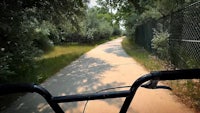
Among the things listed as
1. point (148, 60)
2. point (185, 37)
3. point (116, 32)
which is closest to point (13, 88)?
point (185, 37)

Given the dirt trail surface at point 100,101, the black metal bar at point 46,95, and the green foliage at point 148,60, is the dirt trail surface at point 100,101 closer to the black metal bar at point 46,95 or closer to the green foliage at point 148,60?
the green foliage at point 148,60

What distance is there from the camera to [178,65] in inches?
410

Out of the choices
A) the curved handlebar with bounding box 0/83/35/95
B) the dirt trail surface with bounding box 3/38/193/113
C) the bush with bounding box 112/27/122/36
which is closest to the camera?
the curved handlebar with bounding box 0/83/35/95

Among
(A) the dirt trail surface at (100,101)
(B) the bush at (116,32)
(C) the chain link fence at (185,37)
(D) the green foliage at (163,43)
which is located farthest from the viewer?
(B) the bush at (116,32)

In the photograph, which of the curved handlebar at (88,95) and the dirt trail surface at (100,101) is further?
the dirt trail surface at (100,101)

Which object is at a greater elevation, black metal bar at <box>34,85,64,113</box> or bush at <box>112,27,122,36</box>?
black metal bar at <box>34,85,64,113</box>

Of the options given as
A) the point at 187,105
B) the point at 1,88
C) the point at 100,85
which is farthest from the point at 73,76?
the point at 1,88

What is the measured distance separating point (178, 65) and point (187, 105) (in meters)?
4.64

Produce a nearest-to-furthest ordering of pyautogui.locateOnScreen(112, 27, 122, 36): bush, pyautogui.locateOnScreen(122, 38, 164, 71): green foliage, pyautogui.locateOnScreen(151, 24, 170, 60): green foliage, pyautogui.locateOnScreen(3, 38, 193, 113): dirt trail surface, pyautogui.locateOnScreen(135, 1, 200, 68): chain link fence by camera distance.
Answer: pyautogui.locateOnScreen(3, 38, 193, 113): dirt trail surface, pyautogui.locateOnScreen(135, 1, 200, 68): chain link fence, pyautogui.locateOnScreen(122, 38, 164, 71): green foliage, pyautogui.locateOnScreen(151, 24, 170, 60): green foliage, pyautogui.locateOnScreen(112, 27, 122, 36): bush

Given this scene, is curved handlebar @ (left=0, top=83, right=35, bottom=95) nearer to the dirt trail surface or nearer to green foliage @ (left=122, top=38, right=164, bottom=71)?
the dirt trail surface

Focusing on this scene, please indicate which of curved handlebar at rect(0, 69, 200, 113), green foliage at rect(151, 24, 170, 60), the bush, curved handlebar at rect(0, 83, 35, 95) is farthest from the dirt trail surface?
the bush

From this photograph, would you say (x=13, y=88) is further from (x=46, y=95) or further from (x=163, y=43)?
(x=163, y=43)

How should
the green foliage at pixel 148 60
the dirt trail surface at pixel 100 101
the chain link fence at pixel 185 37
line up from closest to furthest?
the dirt trail surface at pixel 100 101 < the chain link fence at pixel 185 37 < the green foliage at pixel 148 60

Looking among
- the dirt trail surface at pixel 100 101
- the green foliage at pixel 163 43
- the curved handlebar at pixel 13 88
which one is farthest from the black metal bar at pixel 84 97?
the green foliage at pixel 163 43
